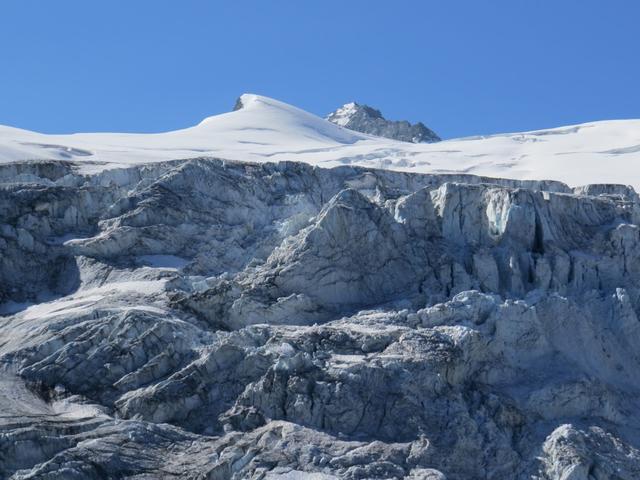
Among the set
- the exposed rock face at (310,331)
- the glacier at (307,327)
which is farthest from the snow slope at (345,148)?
the exposed rock face at (310,331)

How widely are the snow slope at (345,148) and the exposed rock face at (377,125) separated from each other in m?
10.3

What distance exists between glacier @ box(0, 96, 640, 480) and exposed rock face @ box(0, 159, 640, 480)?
0.07 meters

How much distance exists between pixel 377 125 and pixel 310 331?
87727 millimetres

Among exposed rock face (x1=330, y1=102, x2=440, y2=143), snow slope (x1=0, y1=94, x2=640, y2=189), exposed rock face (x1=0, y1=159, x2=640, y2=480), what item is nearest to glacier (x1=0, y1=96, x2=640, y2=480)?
exposed rock face (x1=0, y1=159, x2=640, y2=480)

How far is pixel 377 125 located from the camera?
12006cm

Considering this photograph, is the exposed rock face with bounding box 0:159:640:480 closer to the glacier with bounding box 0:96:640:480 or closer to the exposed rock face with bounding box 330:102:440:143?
the glacier with bounding box 0:96:640:480

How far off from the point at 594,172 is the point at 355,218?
35.9 m

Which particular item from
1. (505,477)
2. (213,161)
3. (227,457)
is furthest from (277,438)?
(213,161)

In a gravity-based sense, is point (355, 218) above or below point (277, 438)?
above

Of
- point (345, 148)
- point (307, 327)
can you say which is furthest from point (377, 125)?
point (307, 327)

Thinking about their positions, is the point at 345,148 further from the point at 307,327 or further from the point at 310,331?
the point at 310,331

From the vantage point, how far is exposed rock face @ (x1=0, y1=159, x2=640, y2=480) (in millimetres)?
29453

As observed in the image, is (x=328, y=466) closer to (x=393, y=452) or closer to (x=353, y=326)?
(x=393, y=452)

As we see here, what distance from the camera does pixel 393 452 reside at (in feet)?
95.9
